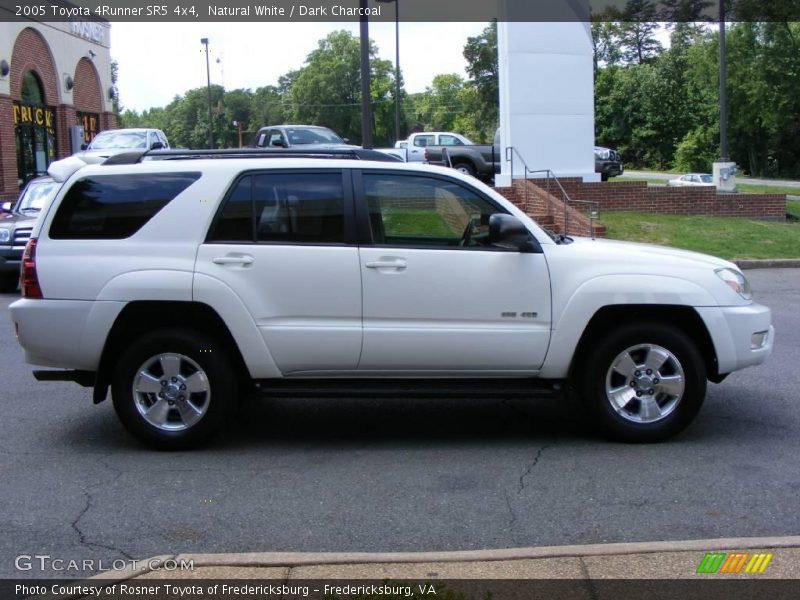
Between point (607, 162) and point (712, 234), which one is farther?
point (607, 162)

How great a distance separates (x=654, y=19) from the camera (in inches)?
2968

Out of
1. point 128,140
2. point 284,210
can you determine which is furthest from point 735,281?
point 128,140

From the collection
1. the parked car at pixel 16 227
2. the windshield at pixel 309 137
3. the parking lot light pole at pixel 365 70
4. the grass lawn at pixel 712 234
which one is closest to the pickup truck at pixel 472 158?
the windshield at pixel 309 137

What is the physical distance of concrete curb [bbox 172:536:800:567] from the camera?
4.05 meters

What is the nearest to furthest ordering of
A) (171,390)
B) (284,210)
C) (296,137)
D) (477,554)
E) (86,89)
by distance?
(477,554) < (171,390) < (284,210) < (296,137) < (86,89)

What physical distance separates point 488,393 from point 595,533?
1567mm

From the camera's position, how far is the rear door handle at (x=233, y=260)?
605cm

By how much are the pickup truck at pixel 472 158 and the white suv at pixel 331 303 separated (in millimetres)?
22122

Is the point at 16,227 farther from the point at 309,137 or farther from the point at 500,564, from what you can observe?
the point at 500,564

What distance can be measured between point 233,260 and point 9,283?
10993mm

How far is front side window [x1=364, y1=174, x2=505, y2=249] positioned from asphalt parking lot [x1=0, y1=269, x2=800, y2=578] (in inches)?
55.3

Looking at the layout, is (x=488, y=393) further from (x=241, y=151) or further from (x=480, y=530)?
(x=241, y=151)

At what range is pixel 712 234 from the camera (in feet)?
61.6

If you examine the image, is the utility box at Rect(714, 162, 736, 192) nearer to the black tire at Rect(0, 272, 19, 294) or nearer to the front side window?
the black tire at Rect(0, 272, 19, 294)
